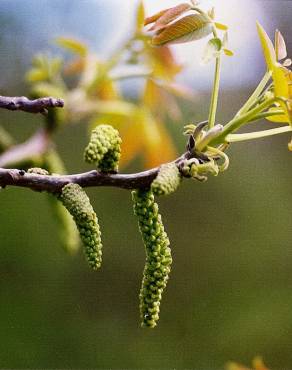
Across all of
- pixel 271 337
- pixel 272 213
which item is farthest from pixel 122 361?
pixel 272 213

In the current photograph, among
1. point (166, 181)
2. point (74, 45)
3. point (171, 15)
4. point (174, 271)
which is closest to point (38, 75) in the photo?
point (74, 45)

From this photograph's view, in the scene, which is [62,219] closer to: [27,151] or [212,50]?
[27,151]

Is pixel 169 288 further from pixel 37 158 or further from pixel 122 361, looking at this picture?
pixel 37 158

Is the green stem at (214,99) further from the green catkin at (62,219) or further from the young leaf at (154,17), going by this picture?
the green catkin at (62,219)

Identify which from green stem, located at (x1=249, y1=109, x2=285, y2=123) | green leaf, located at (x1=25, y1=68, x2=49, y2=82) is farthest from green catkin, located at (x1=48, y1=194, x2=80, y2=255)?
green stem, located at (x1=249, y1=109, x2=285, y2=123)

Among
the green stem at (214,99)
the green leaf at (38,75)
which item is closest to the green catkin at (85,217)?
the green stem at (214,99)
